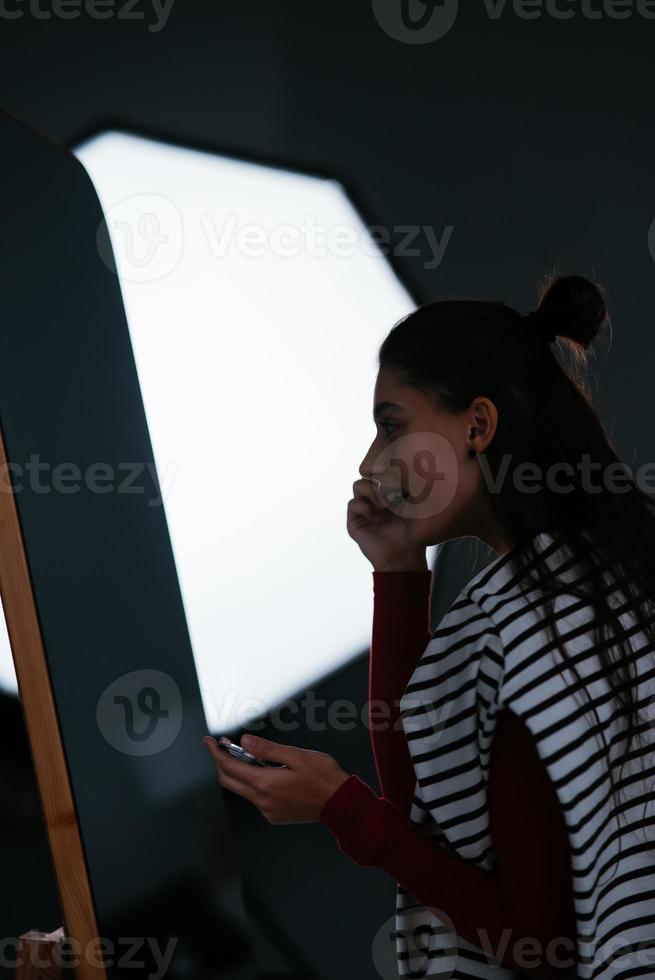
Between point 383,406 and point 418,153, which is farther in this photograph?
point 418,153

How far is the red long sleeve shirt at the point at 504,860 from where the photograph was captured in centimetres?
60

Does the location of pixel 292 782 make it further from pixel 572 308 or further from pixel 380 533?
pixel 572 308

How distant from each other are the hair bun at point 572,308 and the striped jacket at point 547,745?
19cm

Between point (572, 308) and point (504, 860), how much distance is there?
0.42 metres

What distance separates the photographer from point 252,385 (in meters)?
1.38

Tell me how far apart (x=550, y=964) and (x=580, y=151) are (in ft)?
3.82

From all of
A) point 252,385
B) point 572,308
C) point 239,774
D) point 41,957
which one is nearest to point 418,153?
point 252,385

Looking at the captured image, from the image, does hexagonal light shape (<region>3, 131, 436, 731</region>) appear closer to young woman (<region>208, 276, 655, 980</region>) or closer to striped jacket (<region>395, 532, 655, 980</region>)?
young woman (<region>208, 276, 655, 980</region>)

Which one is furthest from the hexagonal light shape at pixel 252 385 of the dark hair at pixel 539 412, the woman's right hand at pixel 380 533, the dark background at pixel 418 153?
the dark hair at pixel 539 412

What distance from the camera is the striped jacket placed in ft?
1.97

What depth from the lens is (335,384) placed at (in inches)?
55.5

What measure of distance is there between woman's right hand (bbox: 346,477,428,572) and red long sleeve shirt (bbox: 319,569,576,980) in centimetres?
22

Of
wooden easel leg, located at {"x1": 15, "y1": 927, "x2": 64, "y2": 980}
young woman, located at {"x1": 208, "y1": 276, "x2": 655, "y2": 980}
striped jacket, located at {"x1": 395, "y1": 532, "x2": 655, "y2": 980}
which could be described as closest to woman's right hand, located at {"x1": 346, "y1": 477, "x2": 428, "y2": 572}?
young woman, located at {"x1": 208, "y1": 276, "x2": 655, "y2": 980}

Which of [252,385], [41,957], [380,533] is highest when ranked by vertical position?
[252,385]
